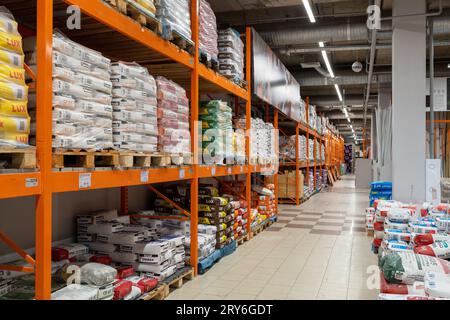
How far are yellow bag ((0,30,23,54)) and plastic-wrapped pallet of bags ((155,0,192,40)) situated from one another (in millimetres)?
2104

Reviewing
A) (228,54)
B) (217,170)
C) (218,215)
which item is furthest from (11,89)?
(228,54)

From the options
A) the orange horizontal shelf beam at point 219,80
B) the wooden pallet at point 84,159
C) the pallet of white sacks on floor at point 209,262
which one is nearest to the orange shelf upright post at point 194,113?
the pallet of white sacks on floor at point 209,262

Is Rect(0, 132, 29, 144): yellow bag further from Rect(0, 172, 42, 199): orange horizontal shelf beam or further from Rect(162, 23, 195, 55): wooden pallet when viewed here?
Rect(162, 23, 195, 55): wooden pallet

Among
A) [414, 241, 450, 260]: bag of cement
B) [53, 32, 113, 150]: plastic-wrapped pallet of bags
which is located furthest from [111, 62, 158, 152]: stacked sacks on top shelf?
[414, 241, 450, 260]: bag of cement

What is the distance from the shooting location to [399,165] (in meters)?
9.31

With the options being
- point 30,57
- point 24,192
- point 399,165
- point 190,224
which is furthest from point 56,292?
point 399,165

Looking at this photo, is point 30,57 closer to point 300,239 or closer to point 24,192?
point 24,192

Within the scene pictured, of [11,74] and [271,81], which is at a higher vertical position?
[271,81]

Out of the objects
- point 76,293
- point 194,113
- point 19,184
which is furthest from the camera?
point 194,113

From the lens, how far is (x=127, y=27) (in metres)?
4.02

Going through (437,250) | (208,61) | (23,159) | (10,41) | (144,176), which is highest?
(208,61)

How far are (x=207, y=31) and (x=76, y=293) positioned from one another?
4.33 meters

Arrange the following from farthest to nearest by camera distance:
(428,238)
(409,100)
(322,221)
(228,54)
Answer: (322,221) < (409,100) < (228,54) < (428,238)

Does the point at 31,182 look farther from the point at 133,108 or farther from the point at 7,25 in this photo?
the point at 133,108
